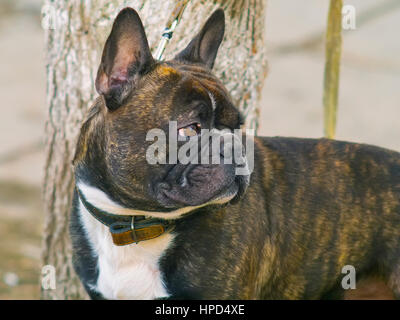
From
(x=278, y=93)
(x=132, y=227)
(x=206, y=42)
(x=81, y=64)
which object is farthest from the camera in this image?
(x=278, y=93)

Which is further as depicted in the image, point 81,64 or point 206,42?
point 81,64

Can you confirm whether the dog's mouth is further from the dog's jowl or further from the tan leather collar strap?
the tan leather collar strap

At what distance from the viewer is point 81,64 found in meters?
4.16

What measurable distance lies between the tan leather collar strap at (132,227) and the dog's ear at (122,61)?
0.54m

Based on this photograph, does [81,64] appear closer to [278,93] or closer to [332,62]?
[332,62]

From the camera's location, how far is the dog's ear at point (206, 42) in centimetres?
341

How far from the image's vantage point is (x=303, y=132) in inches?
306

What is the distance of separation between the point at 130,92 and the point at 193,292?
993 millimetres

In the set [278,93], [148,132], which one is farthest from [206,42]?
[278,93]

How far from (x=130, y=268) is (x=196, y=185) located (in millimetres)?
618

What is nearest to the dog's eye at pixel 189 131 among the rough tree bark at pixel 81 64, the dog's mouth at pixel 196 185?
the dog's mouth at pixel 196 185

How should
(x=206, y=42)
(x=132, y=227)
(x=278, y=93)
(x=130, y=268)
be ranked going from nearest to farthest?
(x=132, y=227), (x=130, y=268), (x=206, y=42), (x=278, y=93)

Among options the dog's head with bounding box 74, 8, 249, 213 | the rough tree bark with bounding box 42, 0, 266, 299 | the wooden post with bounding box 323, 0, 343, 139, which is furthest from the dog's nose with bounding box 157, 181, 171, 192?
the wooden post with bounding box 323, 0, 343, 139

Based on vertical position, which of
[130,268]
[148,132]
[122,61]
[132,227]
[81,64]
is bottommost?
[130,268]
